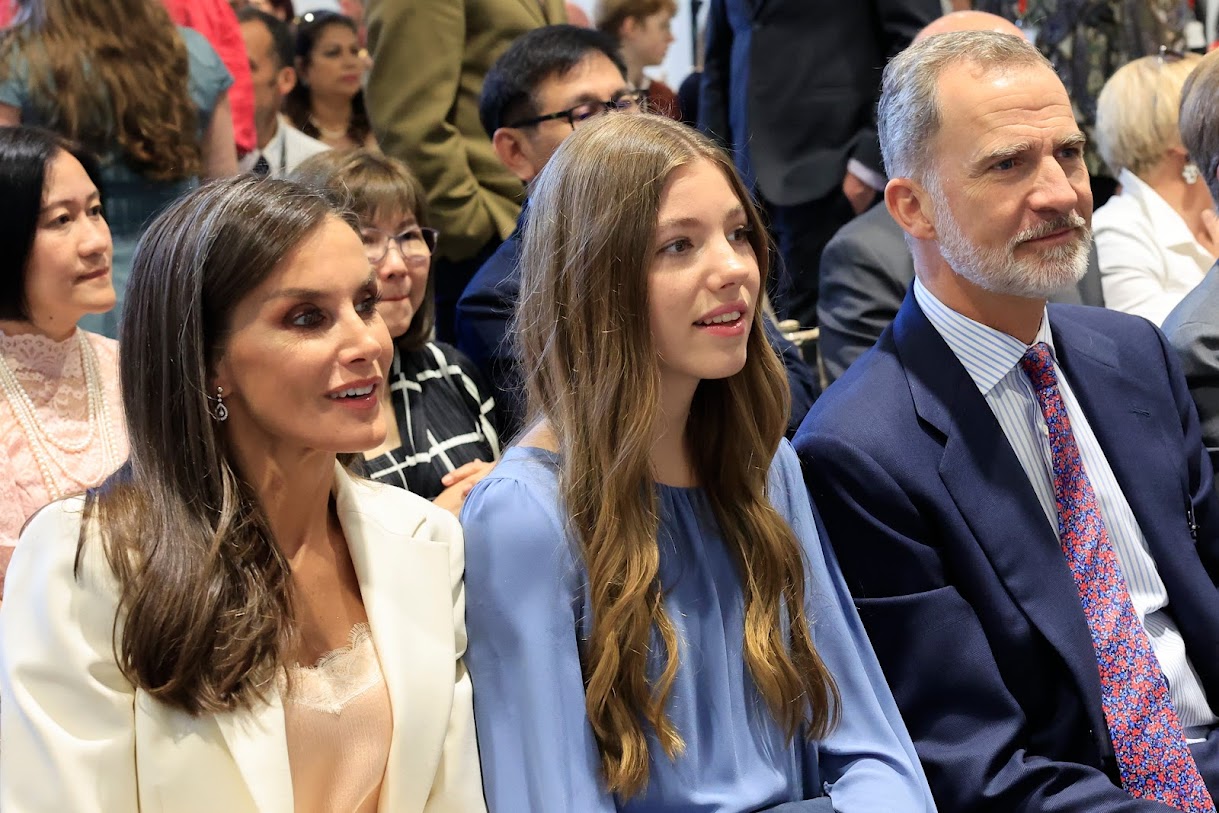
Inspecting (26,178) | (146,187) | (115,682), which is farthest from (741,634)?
(146,187)

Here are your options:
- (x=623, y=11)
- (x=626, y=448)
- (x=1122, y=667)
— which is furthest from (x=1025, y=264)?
(x=623, y=11)

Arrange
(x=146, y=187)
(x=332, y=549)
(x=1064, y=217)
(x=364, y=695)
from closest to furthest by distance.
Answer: (x=364, y=695)
(x=332, y=549)
(x=1064, y=217)
(x=146, y=187)

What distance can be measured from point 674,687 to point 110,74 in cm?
226

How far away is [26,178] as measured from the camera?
2809 millimetres

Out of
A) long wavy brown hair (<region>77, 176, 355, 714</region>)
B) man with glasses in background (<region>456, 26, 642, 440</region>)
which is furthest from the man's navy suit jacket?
man with glasses in background (<region>456, 26, 642, 440</region>)

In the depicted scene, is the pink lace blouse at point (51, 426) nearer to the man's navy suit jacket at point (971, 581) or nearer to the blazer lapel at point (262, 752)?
the blazer lapel at point (262, 752)

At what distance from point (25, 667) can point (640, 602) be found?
80 centimetres

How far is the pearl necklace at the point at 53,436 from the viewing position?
2.72m

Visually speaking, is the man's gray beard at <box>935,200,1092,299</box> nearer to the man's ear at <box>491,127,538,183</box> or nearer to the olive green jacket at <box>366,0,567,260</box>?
the man's ear at <box>491,127,538,183</box>

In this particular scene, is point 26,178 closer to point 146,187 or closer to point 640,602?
point 146,187

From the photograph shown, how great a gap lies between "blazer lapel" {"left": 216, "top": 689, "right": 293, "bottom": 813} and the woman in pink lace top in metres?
1.07

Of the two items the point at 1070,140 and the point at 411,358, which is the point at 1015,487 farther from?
the point at 411,358

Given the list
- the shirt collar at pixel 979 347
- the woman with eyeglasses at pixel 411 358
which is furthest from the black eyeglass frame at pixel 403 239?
the shirt collar at pixel 979 347

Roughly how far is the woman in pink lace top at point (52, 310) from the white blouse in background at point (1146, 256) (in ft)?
8.33
